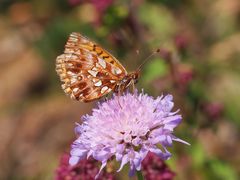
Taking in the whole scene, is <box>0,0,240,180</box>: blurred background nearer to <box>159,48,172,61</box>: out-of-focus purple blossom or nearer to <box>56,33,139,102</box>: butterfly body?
<box>159,48,172,61</box>: out-of-focus purple blossom

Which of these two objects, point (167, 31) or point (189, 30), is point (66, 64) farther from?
point (189, 30)

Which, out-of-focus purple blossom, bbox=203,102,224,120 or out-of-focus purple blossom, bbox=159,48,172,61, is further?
out-of-focus purple blossom, bbox=203,102,224,120

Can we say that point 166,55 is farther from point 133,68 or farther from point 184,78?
point 133,68

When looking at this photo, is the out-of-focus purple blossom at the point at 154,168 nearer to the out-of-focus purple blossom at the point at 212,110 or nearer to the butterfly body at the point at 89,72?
the butterfly body at the point at 89,72

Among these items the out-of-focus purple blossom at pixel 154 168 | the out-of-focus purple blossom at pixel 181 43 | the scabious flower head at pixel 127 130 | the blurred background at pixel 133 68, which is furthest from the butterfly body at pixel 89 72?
the out-of-focus purple blossom at pixel 181 43

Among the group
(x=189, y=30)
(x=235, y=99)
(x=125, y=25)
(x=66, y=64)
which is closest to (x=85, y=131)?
(x=66, y=64)

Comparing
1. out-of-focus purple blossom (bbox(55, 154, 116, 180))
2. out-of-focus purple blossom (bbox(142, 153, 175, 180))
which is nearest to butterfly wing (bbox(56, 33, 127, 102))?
out-of-focus purple blossom (bbox(55, 154, 116, 180))

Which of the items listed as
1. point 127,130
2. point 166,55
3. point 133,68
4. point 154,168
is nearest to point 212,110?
point 166,55
